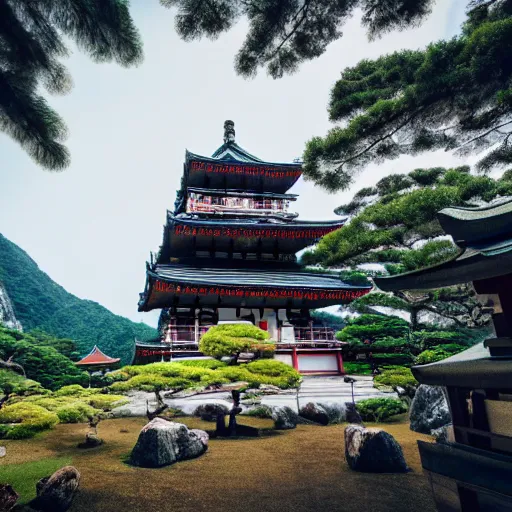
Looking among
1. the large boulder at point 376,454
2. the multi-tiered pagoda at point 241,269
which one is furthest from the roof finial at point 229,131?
the large boulder at point 376,454

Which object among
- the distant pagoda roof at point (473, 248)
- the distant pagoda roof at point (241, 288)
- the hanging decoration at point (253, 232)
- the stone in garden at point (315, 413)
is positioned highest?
the hanging decoration at point (253, 232)

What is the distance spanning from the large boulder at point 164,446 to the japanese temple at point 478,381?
3667 millimetres

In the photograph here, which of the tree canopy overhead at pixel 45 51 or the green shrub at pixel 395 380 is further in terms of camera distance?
the green shrub at pixel 395 380

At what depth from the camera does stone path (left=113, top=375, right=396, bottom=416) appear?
888 centimetres

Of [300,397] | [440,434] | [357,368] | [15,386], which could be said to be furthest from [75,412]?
[357,368]

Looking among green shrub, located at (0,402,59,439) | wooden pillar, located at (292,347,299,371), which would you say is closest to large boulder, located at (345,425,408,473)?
green shrub, located at (0,402,59,439)

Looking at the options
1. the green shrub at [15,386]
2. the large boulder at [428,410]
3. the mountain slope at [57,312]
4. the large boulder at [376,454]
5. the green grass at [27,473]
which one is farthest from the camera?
the mountain slope at [57,312]

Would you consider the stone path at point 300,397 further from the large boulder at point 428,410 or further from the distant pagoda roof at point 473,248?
the distant pagoda roof at point 473,248

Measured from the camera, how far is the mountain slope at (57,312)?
1540 inches

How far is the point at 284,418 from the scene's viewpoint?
26.2 ft

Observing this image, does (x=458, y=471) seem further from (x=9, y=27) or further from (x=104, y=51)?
(x=9, y=27)

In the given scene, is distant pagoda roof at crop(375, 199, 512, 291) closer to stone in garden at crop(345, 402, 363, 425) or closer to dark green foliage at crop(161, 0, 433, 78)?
dark green foliage at crop(161, 0, 433, 78)

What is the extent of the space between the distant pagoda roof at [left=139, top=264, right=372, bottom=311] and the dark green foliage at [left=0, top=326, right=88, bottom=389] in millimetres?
5360

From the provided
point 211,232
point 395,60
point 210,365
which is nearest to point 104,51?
point 395,60
